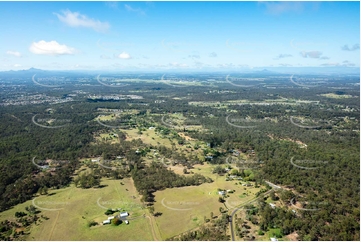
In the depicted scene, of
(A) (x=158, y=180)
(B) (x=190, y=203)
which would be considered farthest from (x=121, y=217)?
(A) (x=158, y=180)

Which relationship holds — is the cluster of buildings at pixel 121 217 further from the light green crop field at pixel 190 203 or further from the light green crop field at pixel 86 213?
the light green crop field at pixel 190 203

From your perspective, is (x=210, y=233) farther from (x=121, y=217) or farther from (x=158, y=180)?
(x=158, y=180)

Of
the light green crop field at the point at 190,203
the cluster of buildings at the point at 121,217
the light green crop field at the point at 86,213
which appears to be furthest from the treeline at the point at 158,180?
the cluster of buildings at the point at 121,217

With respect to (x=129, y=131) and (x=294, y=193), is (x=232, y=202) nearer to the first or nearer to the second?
(x=294, y=193)

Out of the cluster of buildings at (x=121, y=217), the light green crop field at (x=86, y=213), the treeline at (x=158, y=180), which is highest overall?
the treeline at (x=158, y=180)

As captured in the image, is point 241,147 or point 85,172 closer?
point 85,172

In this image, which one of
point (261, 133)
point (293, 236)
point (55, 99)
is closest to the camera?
point (293, 236)

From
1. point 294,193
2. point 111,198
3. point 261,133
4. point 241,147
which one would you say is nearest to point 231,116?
point 261,133

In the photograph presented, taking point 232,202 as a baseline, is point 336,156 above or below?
above
